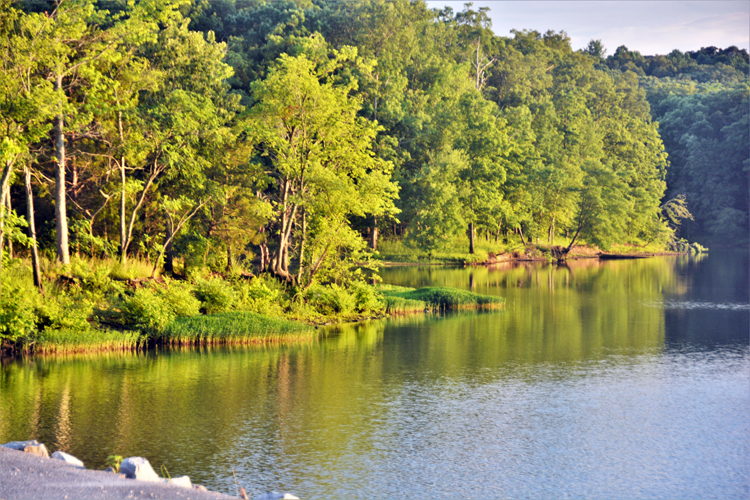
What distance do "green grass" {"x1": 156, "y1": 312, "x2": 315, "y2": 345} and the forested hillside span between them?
5.06 metres

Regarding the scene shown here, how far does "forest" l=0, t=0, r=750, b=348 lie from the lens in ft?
99.7

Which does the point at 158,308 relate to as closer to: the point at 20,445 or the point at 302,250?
the point at 302,250

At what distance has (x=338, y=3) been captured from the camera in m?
82.2

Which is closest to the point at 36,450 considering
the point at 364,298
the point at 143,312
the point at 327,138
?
the point at 143,312

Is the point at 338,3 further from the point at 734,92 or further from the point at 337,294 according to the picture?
the point at 734,92

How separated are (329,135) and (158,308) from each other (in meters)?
12.5

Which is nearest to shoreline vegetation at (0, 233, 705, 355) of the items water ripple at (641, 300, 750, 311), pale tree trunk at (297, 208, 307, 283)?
pale tree trunk at (297, 208, 307, 283)

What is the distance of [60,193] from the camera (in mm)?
29422

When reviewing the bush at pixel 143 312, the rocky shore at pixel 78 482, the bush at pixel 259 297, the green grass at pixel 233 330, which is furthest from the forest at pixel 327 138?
the rocky shore at pixel 78 482

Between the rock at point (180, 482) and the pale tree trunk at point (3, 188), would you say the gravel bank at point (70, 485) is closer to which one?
the rock at point (180, 482)

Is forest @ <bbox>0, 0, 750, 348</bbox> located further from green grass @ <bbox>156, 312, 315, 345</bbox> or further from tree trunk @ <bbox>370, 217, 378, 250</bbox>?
green grass @ <bbox>156, 312, 315, 345</bbox>

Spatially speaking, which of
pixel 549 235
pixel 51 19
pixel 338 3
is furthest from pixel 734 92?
pixel 51 19

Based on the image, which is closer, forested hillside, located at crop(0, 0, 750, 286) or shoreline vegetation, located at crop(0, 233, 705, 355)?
shoreline vegetation, located at crop(0, 233, 705, 355)

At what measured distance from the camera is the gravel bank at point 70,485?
10281mm
